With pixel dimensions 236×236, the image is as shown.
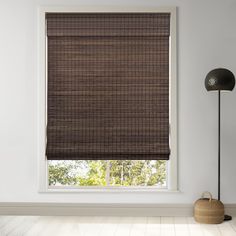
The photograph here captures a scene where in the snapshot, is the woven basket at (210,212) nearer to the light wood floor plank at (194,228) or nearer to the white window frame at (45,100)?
the light wood floor plank at (194,228)

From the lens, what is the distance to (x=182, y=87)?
5.57 metres

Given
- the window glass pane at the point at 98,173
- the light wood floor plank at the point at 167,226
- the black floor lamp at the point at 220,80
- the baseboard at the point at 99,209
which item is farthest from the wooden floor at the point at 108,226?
the black floor lamp at the point at 220,80

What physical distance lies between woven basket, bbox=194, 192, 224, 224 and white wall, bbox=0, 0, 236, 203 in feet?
1.01

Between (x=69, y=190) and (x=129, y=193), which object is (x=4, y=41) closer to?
(x=69, y=190)

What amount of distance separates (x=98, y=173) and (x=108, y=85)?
106 centimetres

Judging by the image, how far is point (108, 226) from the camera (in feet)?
16.6

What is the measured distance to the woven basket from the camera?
515 centimetres

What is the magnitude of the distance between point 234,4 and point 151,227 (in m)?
2.64

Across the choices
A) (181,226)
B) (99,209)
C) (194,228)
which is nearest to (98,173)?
(99,209)

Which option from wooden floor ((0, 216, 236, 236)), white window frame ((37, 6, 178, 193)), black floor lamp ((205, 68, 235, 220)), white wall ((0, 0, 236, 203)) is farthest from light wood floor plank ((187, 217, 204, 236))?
black floor lamp ((205, 68, 235, 220))

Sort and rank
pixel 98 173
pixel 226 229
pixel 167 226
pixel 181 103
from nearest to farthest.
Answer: pixel 226 229
pixel 167 226
pixel 181 103
pixel 98 173

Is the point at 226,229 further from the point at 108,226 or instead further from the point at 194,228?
the point at 108,226

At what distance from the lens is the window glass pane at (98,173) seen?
5.74m

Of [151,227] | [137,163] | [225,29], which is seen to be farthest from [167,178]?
[225,29]
